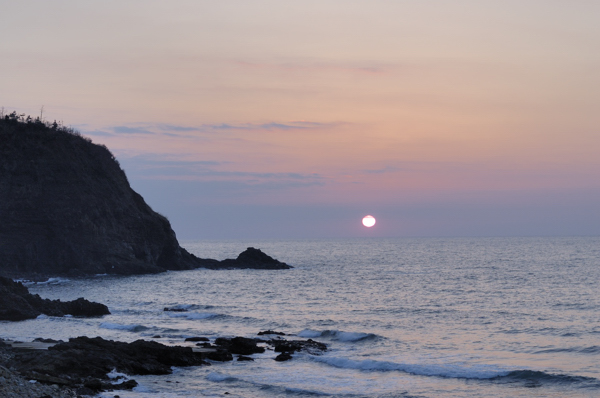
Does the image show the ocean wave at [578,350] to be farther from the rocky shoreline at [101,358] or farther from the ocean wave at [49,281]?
the ocean wave at [49,281]

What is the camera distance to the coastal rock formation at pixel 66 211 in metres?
73.9

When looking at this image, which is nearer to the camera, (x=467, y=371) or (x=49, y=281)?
(x=467, y=371)

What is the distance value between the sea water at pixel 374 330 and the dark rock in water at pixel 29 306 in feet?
4.32

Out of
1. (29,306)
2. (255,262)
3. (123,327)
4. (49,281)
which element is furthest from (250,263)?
(123,327)

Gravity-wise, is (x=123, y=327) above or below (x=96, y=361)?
below

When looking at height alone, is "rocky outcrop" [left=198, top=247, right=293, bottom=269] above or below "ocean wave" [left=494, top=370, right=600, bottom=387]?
above

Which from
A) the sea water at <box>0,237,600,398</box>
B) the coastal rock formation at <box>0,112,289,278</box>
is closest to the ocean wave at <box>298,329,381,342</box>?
the sea water at <box>0,237,600,398</box>

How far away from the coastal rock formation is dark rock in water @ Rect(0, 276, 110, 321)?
30.7m

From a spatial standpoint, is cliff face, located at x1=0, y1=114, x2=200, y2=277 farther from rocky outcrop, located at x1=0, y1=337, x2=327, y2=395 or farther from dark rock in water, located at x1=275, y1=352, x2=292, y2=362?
dark rock in water, located at x1=275, y1=352, x2=292, y2=362

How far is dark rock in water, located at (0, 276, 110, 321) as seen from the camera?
36844 mm

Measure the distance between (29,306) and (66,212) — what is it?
1643 inches

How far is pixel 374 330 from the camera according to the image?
120 feet

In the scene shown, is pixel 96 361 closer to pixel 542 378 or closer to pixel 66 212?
pixel 542 378

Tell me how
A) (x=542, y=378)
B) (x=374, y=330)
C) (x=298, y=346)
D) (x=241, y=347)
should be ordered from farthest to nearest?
1. (x=374, y=330)
2. (x=298, y=346)
3. (x=241, y=347)
4. (x=542, y=378)
